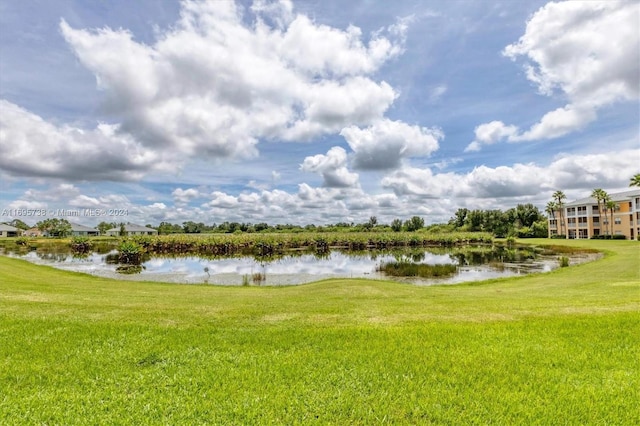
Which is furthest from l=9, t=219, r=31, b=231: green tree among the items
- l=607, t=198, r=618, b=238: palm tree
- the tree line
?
l=607, t=198, r=618, b=238: palm tree

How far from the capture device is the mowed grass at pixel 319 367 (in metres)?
3.56

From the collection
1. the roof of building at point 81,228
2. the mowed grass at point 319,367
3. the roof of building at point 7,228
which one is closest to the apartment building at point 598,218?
the mowed grass at point 319,367

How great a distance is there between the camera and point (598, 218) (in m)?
63.8

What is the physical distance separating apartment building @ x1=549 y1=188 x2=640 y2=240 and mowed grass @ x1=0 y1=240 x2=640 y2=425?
65.2 m

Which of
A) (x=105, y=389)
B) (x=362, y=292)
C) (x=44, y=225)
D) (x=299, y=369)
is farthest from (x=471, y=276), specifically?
(x=44, y=225)

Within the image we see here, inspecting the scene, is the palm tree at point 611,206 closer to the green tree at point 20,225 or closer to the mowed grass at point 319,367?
the mowed grass at point 319,367

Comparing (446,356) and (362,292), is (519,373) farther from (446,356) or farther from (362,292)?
(362,292)

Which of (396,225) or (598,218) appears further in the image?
(396,225)

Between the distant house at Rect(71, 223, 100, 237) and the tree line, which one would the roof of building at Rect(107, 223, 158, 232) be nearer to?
the distant house at Rect(71, 223, 100, 237)

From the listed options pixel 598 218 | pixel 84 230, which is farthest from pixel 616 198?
pixel 84 230

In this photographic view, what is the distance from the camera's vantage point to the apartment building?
5647cm

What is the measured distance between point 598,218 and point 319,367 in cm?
7688

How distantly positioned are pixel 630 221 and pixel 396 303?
68.3 metres

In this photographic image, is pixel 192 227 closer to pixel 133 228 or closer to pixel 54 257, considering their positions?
pixel 133 228
